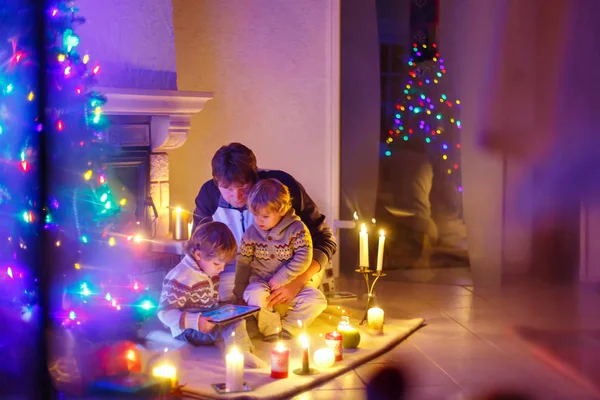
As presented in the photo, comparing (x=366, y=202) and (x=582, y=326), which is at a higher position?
(x=366, y=202)

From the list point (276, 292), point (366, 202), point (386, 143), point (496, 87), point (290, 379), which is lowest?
point (290, 379)

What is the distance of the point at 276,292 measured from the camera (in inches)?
144

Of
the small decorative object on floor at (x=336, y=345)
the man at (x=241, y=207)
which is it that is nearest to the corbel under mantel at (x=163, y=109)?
the man at (x=241, y=207)

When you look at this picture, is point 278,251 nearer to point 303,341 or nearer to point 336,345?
point 336,345

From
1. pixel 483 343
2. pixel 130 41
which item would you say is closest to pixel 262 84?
pixel 130 41

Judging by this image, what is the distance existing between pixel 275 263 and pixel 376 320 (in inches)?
20.9

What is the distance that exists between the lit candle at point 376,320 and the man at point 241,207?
32 centimetres

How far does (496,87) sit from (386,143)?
0.75 meters

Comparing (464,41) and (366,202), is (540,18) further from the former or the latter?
(366,202)

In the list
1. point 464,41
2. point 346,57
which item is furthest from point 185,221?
point 464,41

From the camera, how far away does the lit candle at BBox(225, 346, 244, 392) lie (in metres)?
2.92

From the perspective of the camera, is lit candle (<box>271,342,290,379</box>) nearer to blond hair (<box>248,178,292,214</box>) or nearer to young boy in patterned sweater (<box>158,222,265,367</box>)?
young boy in patterned sweater (<box>158,222,265,367</box>)

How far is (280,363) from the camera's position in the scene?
309 centimetres

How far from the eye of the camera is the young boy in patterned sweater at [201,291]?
3398 mm
